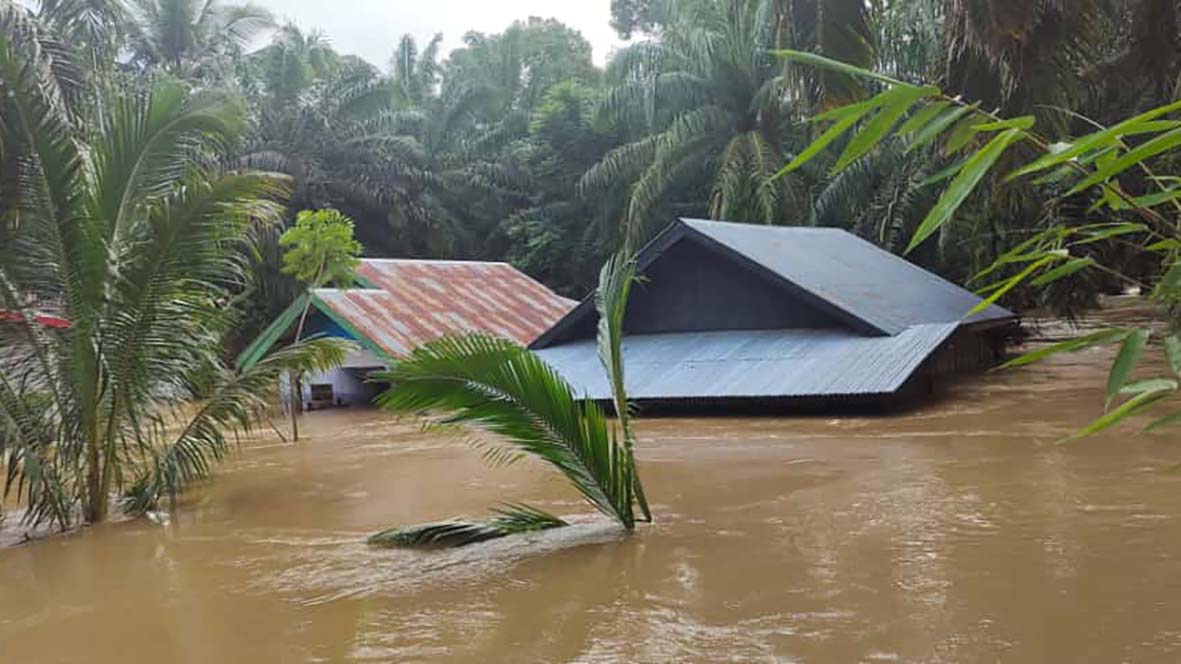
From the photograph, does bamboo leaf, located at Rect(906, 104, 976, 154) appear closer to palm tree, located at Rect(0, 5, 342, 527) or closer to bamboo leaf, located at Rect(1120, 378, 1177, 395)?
bamboo leaf, located at Rect(1120, 378, 1177, 395)

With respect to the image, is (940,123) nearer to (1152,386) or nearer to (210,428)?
(1152,386)

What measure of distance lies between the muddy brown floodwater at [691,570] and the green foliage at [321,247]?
691 cm

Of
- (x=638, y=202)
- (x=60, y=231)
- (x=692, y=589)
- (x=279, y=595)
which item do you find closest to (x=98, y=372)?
(x=60, y=231)

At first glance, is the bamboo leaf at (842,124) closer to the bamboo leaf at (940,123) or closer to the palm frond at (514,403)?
the bamboo leaf at (940,123)

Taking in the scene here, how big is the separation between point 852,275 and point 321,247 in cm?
845

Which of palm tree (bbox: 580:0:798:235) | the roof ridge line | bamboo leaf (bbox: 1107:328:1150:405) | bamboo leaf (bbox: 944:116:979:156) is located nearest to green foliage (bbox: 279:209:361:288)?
the roof ridge line

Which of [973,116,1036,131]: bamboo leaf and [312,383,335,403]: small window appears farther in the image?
[312,383,335,403]: small window

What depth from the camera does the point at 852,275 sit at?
18000 mm

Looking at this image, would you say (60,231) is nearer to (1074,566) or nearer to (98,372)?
(98,372)

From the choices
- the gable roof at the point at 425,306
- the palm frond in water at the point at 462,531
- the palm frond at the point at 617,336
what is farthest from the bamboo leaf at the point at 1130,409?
the gable roof at the point at 425,306

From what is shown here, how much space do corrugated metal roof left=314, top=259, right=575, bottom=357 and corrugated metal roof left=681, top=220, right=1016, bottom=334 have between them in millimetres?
4175

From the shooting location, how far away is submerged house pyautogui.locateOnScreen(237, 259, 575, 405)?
18.7 m

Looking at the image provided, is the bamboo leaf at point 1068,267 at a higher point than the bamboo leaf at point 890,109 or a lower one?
lower

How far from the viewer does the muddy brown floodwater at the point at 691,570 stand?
5230mm
